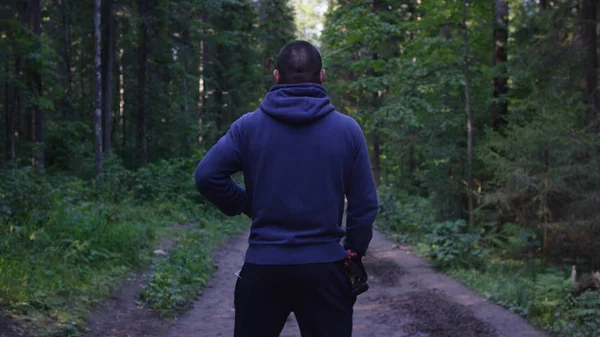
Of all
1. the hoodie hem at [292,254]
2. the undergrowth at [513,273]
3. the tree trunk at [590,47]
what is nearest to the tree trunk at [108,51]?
the undergrowth at [513,273]

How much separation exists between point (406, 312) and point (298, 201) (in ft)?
19.6

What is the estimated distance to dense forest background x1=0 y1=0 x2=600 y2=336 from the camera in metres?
8.49

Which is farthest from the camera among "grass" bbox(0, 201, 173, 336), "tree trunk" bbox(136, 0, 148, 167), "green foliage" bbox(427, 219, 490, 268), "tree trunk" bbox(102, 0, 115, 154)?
"tree trunk" bbox(136, 0, 148, 167)

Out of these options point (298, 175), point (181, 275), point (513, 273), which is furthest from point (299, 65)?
point (513, 273)

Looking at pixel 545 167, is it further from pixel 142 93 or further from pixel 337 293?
pixel 142 93

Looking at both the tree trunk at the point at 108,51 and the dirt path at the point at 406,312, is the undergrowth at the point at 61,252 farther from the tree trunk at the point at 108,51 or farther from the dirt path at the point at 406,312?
the tree trunk at the point at 108,51

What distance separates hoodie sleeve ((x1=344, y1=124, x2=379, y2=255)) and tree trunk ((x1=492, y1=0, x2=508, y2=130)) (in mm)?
12693

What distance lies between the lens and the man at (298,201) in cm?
264

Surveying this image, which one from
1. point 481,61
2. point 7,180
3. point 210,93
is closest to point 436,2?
point 481,61

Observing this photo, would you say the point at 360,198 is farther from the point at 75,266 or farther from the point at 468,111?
the point at 468,111

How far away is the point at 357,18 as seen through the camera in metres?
17.4

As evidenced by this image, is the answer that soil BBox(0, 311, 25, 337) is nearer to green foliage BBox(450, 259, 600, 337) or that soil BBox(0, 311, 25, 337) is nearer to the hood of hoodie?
the hood of hoodie

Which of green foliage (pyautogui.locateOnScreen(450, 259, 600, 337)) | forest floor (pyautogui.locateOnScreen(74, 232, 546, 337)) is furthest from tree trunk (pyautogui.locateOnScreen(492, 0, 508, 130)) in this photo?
green foliage (pyautogui.locateOnScreen(450, 259, 600, 337))

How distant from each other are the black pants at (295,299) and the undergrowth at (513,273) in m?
4.84
